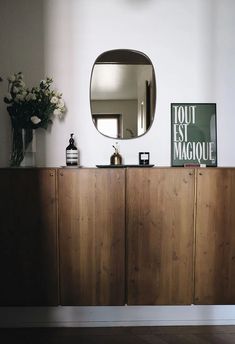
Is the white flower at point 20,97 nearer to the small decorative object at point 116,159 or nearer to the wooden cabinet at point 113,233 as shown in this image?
the wooden cabinet at point 113,233

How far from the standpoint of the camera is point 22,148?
2137 mm

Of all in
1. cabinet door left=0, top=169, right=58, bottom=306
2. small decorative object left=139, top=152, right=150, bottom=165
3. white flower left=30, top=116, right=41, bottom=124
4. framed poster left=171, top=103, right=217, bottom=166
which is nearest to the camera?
cabinet door left=0, top=169, right=58, bottom=306

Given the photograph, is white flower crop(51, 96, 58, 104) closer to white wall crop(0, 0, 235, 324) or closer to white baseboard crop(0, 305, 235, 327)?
white wall crop(0, 0, 235, 324)

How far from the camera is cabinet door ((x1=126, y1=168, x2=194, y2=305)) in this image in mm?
1963

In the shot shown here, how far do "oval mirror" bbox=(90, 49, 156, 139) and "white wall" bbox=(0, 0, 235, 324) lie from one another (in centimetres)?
6

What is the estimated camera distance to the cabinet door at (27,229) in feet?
6.41

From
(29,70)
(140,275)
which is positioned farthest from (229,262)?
(29,70)

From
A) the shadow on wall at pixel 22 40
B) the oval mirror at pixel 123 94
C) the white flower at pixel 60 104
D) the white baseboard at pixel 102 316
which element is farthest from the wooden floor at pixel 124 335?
the shadow on wall at pixel 22 40

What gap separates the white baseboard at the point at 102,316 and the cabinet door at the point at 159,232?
0.88 ft

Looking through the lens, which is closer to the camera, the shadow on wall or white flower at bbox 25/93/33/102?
white flower at bbox 25/93/33/102

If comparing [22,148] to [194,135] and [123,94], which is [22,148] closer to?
[123,94]

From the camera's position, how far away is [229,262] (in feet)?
6.55

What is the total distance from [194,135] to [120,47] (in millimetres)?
912

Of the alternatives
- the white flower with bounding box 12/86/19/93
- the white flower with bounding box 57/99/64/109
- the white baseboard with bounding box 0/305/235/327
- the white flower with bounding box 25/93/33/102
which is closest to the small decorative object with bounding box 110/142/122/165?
the white flower with bounding box 57/99/64/109
